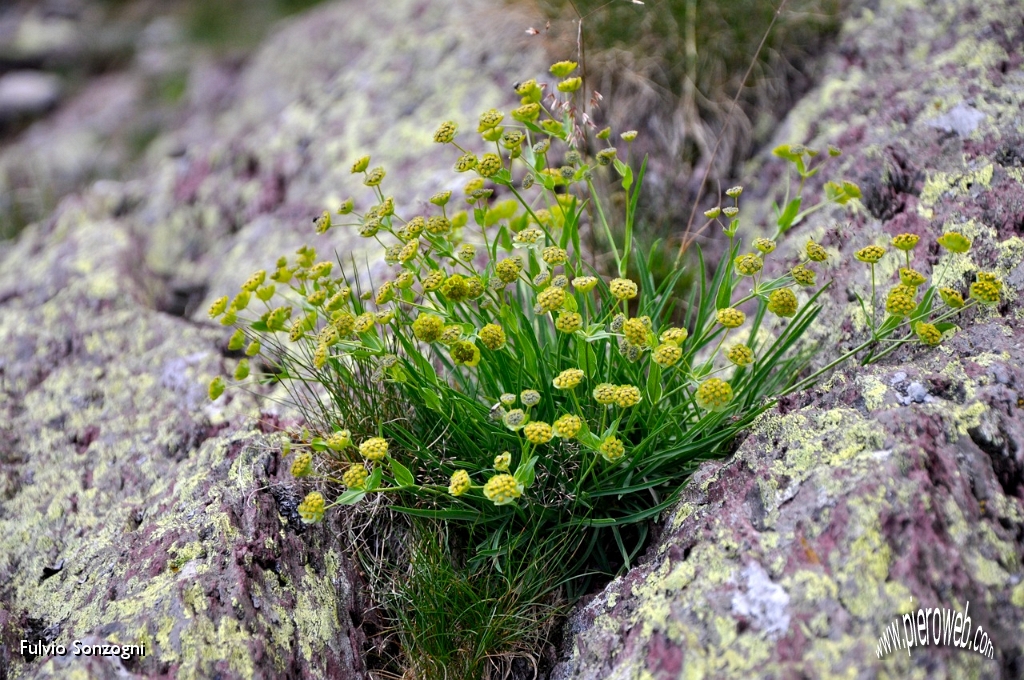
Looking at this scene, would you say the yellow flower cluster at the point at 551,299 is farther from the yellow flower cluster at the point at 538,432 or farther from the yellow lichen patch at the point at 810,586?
the yellow lichen patch at the point at 810,586

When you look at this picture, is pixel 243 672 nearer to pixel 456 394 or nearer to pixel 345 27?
pixel 456 394

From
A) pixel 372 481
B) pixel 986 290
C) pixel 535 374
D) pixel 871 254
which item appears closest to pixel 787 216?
pixel 871 254

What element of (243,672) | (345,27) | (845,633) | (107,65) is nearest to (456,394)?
(243,672)

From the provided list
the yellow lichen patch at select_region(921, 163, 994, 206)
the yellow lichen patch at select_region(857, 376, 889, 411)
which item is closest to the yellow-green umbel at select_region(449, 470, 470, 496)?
the yellow lichen patch at select_region(857, 376, 889, 411)

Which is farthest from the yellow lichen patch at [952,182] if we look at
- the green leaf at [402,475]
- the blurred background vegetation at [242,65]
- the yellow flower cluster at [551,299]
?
the green leaf at [402,475]

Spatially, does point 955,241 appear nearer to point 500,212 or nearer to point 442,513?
point 500,212

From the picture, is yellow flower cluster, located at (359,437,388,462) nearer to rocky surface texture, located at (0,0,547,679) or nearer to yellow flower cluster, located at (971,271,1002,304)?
rocky surface texture, located at (0,0,547,679)
